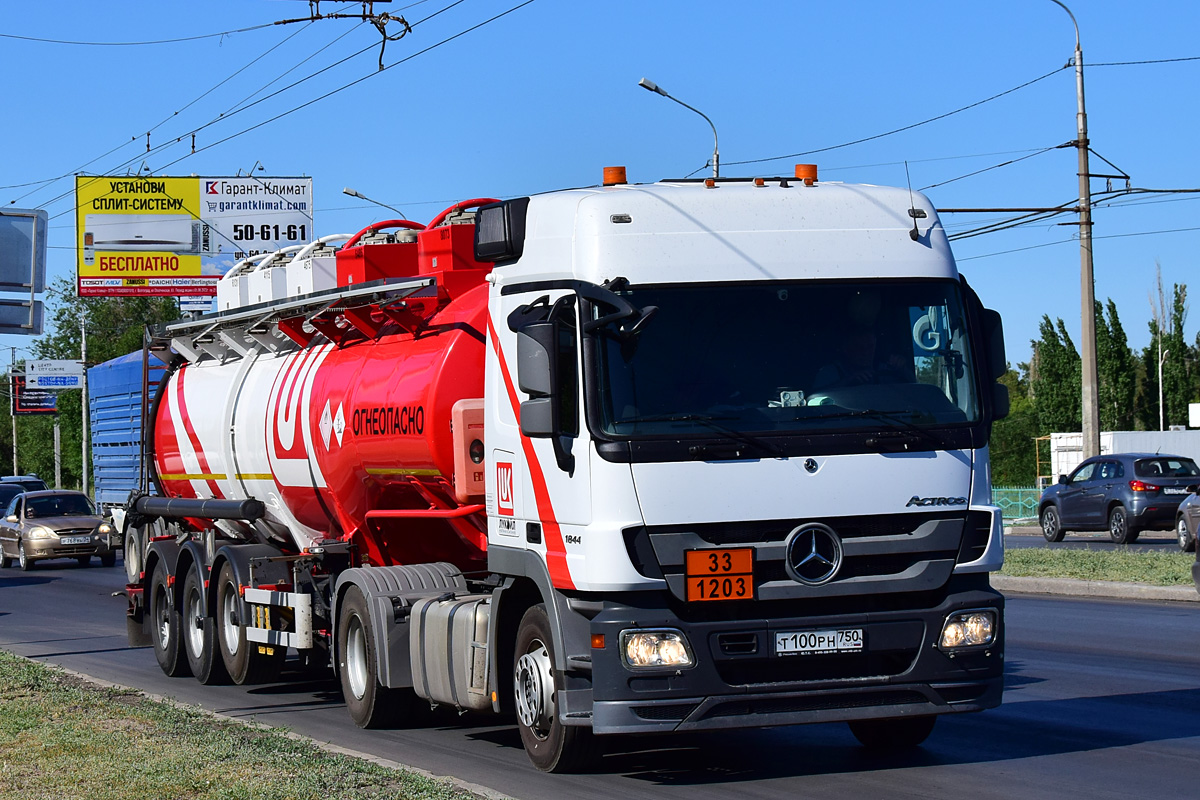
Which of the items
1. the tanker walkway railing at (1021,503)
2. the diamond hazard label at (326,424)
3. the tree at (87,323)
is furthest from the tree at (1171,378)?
the diamond hazard label at (326,424)

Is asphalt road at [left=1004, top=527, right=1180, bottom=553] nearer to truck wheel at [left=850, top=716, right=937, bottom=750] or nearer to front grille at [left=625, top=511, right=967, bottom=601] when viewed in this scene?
truck wheel at [left=850, top=716, right=937, bottom=750]

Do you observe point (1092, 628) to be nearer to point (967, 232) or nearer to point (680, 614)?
point (680, 614)

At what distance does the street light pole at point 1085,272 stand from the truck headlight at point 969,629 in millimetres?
23699

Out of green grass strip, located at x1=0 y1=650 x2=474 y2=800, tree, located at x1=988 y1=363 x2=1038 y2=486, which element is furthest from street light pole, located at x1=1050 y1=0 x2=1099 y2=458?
tree, located at x1=988 y1=363 x2=1038 y2=486

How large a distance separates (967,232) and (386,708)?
2318 centimetres

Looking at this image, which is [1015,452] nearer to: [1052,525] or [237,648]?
[1052,525]

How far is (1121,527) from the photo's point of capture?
1194 inches

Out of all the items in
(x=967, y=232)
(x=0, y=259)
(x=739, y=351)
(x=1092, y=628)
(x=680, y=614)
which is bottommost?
(x=1092, y=628)

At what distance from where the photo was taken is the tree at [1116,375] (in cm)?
7119

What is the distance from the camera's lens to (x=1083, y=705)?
11.3 metres

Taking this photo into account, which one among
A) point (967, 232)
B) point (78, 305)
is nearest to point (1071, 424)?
point (967, 232)

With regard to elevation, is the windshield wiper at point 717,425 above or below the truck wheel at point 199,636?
above

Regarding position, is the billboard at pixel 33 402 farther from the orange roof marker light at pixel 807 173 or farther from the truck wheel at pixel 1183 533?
the orange roof marker light at pixel 807 173

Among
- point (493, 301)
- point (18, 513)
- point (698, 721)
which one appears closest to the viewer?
point (698, 721)
